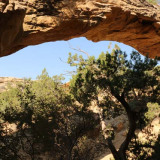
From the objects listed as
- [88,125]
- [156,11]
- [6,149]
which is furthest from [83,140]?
[156,11]

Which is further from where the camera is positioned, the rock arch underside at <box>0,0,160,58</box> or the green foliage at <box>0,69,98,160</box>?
the green foliage at <box>0,69,98,160</box>

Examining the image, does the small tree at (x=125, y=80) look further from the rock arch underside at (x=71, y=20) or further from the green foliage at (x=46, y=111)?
the green foliage at (x=46, y=111)

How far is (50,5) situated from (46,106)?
1380 cm

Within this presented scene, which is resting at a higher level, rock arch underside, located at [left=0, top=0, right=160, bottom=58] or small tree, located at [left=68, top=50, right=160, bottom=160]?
rock arch underside, located at [left=0, top=0, right=160, bottom=58]

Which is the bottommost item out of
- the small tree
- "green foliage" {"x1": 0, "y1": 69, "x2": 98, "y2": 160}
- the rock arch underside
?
"green foliage" {"x1": 0, "y1": 69, "x2": 98, "y2": 160}

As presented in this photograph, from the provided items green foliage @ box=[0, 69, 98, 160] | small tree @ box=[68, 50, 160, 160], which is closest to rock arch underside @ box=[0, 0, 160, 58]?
small tree @ box=[68, 50, 160, 160]

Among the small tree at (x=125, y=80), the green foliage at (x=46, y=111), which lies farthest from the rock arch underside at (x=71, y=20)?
the green foliage at (x=46, y=111)

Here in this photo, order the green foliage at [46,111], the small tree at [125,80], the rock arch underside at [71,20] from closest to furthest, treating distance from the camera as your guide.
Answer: the rock arch underside at [71,20]
the small tree at [125,80]
the green foliage at [46,111]

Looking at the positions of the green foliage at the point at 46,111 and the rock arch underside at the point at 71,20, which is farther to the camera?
the green foliage at the point at 46,111

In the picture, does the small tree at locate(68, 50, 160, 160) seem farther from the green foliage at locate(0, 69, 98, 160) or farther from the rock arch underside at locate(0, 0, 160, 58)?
the green foliage at locate(0, 69, 98, 160)

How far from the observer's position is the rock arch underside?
21.7 feet

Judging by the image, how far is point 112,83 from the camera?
12328 millimetres

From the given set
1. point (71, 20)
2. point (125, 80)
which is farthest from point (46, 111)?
point (71, 20)

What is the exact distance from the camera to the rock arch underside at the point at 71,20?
6621mm
